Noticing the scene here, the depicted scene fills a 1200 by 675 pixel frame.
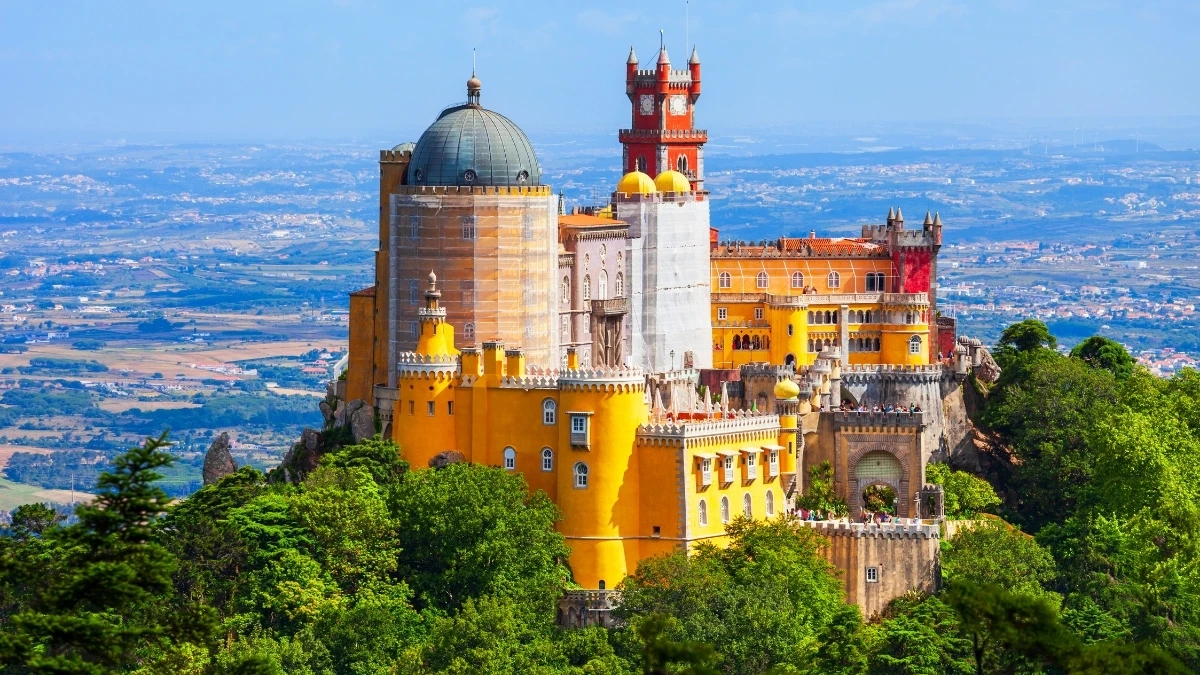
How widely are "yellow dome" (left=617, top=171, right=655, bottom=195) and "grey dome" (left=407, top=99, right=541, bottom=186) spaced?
11453 millimetres

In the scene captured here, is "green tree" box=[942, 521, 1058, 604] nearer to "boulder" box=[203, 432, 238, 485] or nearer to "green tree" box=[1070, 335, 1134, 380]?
"green tree" box=[1070, 335, 1134, 380]

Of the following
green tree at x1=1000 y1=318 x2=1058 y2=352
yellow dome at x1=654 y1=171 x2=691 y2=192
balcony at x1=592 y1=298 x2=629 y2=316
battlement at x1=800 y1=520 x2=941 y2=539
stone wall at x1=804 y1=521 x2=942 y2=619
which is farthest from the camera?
green tree at x1=1000 y1=318 x2=1058 y2=352

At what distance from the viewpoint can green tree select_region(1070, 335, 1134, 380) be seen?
141500 mm

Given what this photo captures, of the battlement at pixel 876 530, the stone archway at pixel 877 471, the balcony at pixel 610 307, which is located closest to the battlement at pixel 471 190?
the balcony at pixel 610 307

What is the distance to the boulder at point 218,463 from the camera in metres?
127

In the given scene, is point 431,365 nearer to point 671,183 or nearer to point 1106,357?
point 671,183

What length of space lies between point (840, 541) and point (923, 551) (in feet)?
10.8

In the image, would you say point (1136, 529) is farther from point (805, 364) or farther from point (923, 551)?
point (805, 364)

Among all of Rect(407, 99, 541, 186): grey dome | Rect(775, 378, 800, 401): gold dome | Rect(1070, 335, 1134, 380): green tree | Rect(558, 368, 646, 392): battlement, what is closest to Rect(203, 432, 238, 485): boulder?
Rect(407, 99, 541, 186): grey dome

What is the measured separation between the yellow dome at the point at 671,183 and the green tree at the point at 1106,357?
2301cm

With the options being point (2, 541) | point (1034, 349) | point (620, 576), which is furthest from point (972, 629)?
point (1034, 349)

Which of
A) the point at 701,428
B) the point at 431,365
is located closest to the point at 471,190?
the point at 431,365

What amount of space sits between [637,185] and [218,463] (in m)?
23.2

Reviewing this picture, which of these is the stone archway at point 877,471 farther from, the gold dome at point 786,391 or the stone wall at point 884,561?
the stone wall at point 884,561
